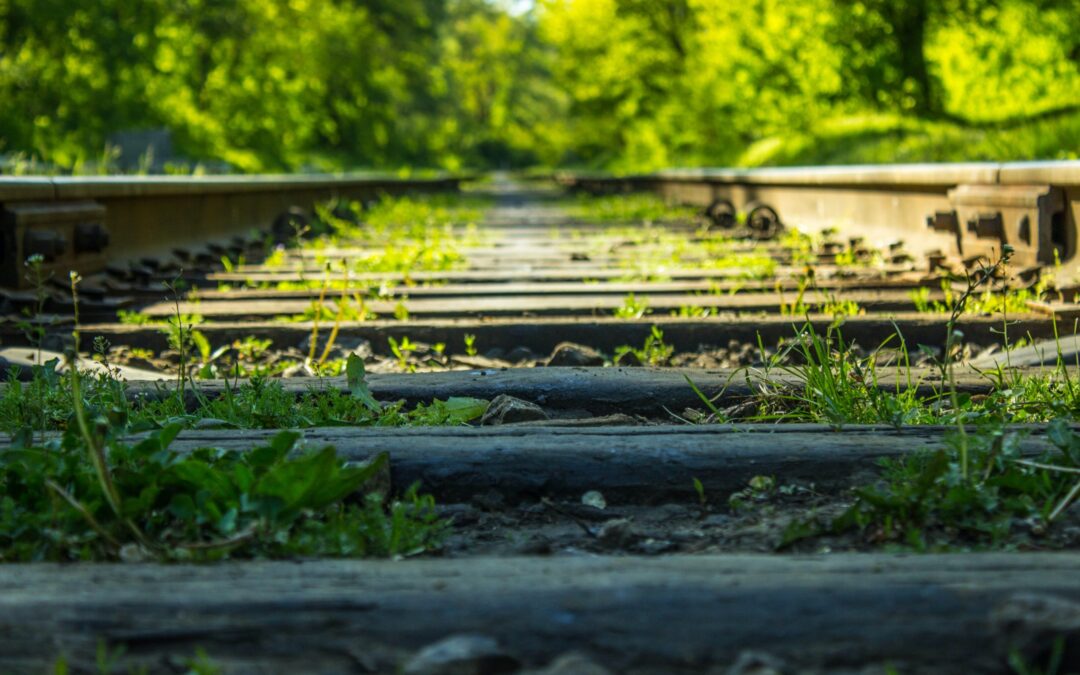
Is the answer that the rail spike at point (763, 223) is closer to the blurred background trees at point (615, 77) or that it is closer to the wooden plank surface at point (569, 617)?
the blurred background trees at point (615, 77)

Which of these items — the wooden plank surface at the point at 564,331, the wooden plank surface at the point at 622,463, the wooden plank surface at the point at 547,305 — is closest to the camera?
the wooden plank surface at the point at 622,463

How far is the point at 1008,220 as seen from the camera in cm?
527

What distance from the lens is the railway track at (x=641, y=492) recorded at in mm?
1420

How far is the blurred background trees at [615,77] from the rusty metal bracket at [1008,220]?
133 inches

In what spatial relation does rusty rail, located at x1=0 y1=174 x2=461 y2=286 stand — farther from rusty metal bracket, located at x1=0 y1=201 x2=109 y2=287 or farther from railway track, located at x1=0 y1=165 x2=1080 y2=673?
railway track, located at x1=0 y1=165 x2=1080 y2=673

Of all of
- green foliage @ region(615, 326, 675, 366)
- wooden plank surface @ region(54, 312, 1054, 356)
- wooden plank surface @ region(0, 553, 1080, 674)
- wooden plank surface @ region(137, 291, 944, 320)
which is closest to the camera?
wooden plank surface @ region(0, 553, 1080, 674)

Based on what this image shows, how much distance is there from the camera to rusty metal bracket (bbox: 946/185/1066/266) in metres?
4.86

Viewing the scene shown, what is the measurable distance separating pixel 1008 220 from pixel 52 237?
161 inches

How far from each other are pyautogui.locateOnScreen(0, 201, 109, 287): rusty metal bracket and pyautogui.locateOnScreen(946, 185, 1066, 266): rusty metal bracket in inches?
151

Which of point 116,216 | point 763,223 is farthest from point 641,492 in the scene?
point 763,223

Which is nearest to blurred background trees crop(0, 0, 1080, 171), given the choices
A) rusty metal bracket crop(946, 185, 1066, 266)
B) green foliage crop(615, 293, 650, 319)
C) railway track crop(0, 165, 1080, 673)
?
rusty metal bracket crop(946, 185, 1066, 266)

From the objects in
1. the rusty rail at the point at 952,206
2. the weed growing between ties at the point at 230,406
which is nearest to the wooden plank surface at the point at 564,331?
the rusty rail at the point at 952,206

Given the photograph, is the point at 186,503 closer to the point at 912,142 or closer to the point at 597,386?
the point at 597,386

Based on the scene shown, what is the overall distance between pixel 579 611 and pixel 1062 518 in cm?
97
